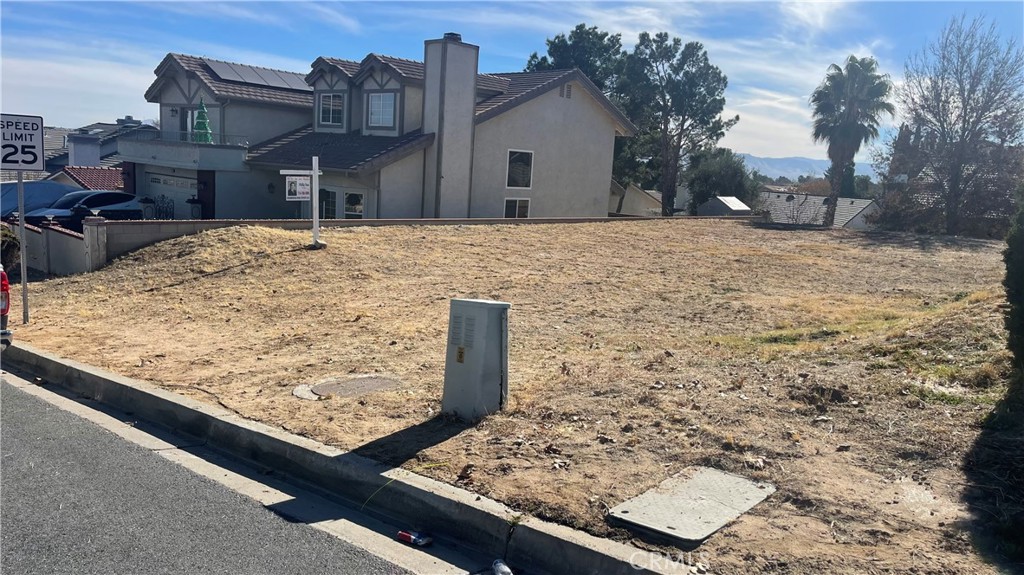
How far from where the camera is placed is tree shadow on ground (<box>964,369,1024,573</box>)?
423 centimetres

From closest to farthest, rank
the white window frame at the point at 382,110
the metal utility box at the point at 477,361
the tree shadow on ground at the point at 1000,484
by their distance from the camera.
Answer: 1. the tree shadow on ground at the point at 1000,484
2. the metal utility box at the point at 477,361
3. the white window frame at the point at 382,110

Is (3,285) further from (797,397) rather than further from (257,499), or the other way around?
(797,397)

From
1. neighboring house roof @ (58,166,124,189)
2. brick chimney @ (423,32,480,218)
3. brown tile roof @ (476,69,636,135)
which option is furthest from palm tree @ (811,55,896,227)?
neighboring house roof @ (58,166,124,189)

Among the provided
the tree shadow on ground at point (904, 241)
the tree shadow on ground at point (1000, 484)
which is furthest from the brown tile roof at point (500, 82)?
the tree shadow on ground at point (1000, 484)

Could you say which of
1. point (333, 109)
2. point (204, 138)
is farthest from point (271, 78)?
point (204, 138)

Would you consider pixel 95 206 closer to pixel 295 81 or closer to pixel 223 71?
pixel 223 71

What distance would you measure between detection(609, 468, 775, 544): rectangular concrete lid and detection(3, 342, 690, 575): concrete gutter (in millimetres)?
243

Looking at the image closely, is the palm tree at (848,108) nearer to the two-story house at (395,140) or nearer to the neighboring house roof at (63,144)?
the two-story house at (395,140)

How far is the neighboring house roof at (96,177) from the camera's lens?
4009 cm

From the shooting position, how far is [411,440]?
6.27 metres

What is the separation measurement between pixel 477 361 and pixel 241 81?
3049cm

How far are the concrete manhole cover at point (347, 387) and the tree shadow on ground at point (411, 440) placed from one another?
119 cm

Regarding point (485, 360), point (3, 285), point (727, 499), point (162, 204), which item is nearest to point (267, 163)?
point (162, 204)

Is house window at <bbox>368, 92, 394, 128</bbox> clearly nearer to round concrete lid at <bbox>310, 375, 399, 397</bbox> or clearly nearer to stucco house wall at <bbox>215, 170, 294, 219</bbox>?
stucco house wall at <bbox>215, 170, 294, 219</bbox>
